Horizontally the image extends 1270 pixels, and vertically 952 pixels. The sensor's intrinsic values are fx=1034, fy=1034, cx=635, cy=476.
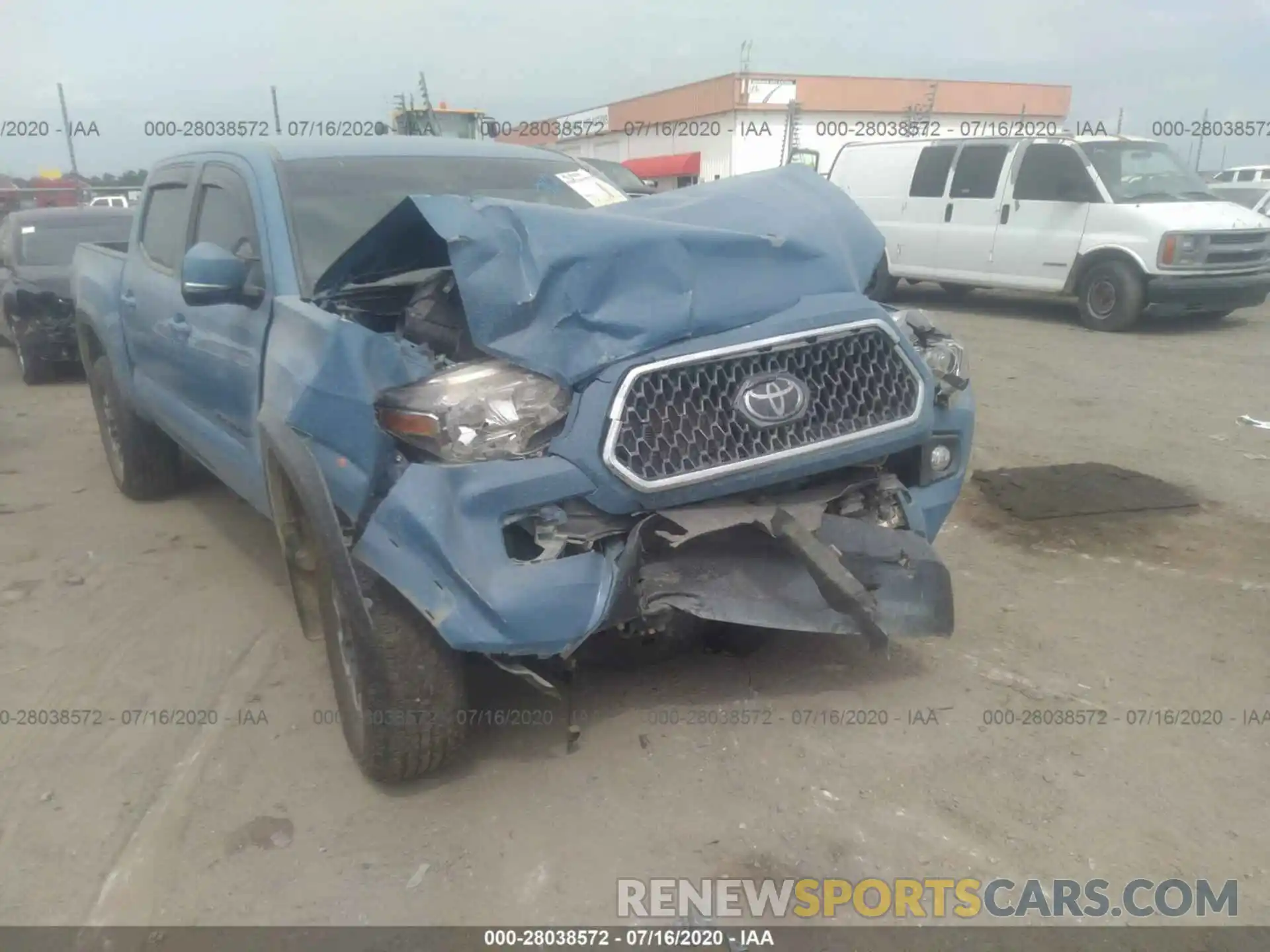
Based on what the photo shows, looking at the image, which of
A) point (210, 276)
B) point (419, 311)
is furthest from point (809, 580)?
point (210, 276)

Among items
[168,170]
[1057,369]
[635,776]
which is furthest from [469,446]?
[1057,369]

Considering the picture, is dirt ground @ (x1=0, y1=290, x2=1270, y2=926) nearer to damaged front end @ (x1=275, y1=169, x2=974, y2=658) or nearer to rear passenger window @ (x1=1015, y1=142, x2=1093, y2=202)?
damaged front end @ (x1=275, y1=169, x2=974, y2=658)

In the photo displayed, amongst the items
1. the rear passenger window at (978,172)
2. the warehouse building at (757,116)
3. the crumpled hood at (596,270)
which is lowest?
the warehouse building at (757,116)

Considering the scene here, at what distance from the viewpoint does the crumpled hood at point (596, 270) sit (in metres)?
2.71

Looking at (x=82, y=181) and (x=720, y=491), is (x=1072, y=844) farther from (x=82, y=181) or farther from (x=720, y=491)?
(x=82, y=181)

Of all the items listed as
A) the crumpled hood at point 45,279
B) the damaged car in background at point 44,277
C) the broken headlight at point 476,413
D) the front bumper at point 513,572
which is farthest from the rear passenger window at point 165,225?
the crumpled hood at point 45,279

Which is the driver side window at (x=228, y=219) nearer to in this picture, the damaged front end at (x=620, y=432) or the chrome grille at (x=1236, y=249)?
the damaged front end at (x=620, y=432)

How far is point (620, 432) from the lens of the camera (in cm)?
261

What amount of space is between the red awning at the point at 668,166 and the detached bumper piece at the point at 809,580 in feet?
111

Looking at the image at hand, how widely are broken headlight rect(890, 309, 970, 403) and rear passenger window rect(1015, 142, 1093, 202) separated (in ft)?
27.3

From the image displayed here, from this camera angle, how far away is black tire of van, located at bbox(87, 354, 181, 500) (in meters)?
5.51

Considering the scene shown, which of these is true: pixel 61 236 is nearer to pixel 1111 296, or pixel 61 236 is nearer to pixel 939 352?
pixel 939 352

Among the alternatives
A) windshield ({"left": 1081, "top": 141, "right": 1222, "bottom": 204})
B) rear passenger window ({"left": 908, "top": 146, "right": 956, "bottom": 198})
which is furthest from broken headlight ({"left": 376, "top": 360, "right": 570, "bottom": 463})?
rear passenger window ({"left": 908, "top": 146, "right": 956, "bottom": 198})

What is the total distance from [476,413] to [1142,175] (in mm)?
10168
